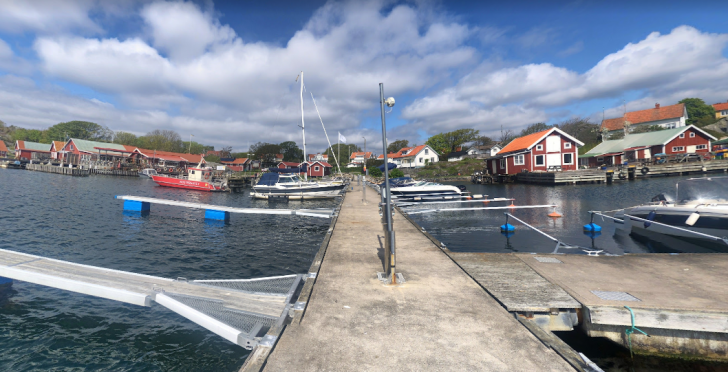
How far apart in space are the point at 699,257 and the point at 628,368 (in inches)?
169

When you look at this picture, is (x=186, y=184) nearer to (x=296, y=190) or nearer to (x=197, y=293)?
(x=296, y=190)

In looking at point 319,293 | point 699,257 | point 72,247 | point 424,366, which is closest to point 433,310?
point 424,366

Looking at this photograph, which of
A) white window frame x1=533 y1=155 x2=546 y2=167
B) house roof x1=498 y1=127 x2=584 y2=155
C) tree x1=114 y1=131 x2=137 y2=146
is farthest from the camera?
tree x1=114 y1=131 x2=137 y2=146

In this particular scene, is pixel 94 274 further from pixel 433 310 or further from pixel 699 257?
pixel 699 257

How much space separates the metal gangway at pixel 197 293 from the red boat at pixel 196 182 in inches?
1338

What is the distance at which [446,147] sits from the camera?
87.9 m

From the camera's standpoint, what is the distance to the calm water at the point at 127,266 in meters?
5.11

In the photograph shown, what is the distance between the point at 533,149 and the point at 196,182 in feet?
147

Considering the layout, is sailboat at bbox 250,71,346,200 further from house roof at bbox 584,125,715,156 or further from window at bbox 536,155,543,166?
house roof at bbox 584,125,715,156

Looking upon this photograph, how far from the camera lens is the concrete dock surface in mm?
3213

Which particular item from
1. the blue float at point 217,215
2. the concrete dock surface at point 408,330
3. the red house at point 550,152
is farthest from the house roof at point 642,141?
the concrete dock surface at point 408,330

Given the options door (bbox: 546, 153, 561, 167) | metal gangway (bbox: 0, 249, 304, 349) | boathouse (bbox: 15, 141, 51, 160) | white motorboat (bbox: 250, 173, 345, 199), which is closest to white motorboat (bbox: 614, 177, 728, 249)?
metal gangway (bbox: 0, 249, 304, 349)

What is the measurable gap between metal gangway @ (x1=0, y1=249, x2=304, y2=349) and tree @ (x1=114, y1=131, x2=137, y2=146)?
11538 centimetres

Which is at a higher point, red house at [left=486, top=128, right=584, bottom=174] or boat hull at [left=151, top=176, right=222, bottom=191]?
red house at [left=486, top=128, right=584, bottom=174]
